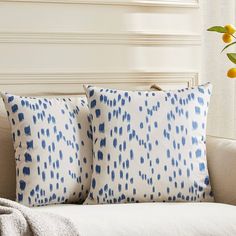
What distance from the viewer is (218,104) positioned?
138 inches

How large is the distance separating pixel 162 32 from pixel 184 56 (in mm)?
163

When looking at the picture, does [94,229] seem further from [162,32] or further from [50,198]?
[162,32]

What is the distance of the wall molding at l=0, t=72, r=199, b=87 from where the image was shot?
3.02m

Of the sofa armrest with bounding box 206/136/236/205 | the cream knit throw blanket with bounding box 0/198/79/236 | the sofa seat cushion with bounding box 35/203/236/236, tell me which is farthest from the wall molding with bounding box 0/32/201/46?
the cream knit throw blanket with bounding box 0/198/79/236

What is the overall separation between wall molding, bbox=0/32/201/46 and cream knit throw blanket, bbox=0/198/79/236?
117 centimetres

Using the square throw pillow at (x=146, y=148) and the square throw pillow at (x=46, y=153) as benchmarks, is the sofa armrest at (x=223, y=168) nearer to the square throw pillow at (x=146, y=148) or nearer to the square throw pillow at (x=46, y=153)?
the square throw pillow at (x=146, y=148)

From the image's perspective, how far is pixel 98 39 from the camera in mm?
3143

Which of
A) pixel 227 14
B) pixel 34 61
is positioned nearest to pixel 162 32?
pixel 227 14

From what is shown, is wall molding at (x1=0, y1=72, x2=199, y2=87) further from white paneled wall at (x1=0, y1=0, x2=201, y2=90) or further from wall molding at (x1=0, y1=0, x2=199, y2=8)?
wall molding at (x1=0, y1=0, x2=199, y2=8)

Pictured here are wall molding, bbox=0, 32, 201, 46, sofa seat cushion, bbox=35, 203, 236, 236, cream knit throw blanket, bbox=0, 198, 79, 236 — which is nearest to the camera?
cream knit throw blanket, bbox=0, 198, 79, 236

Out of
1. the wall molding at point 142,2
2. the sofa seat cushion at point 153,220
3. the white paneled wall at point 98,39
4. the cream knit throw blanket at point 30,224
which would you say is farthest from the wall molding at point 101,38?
the cream knit throw blanket at point 30,224

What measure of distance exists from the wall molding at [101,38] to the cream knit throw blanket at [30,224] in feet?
3.82

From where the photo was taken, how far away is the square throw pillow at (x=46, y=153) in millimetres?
2447

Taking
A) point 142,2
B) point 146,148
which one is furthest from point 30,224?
point 142,2
